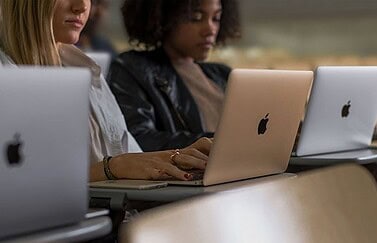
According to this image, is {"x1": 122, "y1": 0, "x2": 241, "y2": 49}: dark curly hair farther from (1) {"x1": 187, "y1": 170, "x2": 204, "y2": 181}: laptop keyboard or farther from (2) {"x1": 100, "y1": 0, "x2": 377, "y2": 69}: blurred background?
(2) {"x1": 100, "y1": 0, "x2": 377, "y2": 69}: blurred background

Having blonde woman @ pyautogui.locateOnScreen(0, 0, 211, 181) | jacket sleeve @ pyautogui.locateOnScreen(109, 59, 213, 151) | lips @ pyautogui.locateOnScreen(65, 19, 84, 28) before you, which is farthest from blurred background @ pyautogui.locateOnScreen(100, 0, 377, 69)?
lips @ pyautogui.locateOnScreen(65, 19, 84, 28)

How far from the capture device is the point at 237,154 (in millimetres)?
2020

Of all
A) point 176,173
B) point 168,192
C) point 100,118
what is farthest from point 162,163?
point 100,118

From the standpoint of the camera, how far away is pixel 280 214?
1.36 metres

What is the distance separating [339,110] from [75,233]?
4.19 feet

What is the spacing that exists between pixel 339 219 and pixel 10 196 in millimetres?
468

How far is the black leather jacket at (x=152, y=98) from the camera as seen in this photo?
3033 mm

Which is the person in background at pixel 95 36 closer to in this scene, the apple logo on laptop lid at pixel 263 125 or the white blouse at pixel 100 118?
the white blouse at pixel 100 118

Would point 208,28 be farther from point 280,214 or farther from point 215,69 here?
point 280,214

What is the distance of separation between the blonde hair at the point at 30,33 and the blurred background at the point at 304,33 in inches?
196

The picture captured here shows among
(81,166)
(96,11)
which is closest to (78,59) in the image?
(81,166)

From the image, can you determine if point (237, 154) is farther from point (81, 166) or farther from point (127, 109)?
point (127, 109)

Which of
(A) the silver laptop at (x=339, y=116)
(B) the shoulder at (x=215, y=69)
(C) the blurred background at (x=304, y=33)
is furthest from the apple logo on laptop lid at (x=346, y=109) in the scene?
(C) the blurred background at (x=304, y=33)

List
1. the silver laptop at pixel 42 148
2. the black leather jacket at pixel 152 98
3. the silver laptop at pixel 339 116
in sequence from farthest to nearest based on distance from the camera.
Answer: the black leather jacket at pixel 152 98 → the silver laptop at pixel 339 116 → the silver laptop at pixel 42 148
